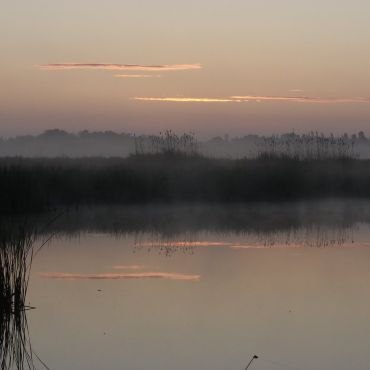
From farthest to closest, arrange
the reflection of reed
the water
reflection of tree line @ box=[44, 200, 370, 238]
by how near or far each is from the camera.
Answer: reflection of tree line @ box=[44, 200, 370, 238], the water, the reflection of reed

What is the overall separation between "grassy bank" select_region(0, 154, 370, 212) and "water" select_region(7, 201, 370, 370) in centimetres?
276

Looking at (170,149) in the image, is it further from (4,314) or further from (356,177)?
(4,314)

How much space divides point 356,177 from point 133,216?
6.30 meters

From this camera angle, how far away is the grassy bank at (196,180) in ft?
58.2

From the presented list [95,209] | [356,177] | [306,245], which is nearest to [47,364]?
[306,245]

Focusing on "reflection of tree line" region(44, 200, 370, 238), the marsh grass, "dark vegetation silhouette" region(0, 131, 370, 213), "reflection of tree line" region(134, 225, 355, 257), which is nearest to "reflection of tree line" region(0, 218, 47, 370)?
the marsh grass

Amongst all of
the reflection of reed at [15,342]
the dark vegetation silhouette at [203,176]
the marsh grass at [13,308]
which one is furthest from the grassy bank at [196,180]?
the reflection of reed at [15,342]

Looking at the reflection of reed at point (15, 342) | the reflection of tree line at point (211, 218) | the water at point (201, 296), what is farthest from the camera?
the reflection of tree line at point (211, 218)

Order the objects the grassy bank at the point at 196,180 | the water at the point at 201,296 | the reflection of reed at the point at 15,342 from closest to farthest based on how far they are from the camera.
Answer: the reflection of reed at the point at 15,342, the water at the point at 201,296, the grassy bank at the point at 196,180

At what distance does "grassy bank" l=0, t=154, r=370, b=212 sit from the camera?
17.7m

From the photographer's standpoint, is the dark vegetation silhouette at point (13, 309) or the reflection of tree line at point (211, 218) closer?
the dark vegetation silhouette at point (13, 309)

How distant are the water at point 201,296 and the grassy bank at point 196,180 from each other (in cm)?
276

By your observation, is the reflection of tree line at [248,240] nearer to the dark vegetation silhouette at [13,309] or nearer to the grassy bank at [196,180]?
the grassy bank at [196,180]

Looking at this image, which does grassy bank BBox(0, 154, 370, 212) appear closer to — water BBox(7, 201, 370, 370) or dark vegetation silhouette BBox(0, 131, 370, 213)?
dark vegetation silhouette BBox(0, 131, 370, 213)
